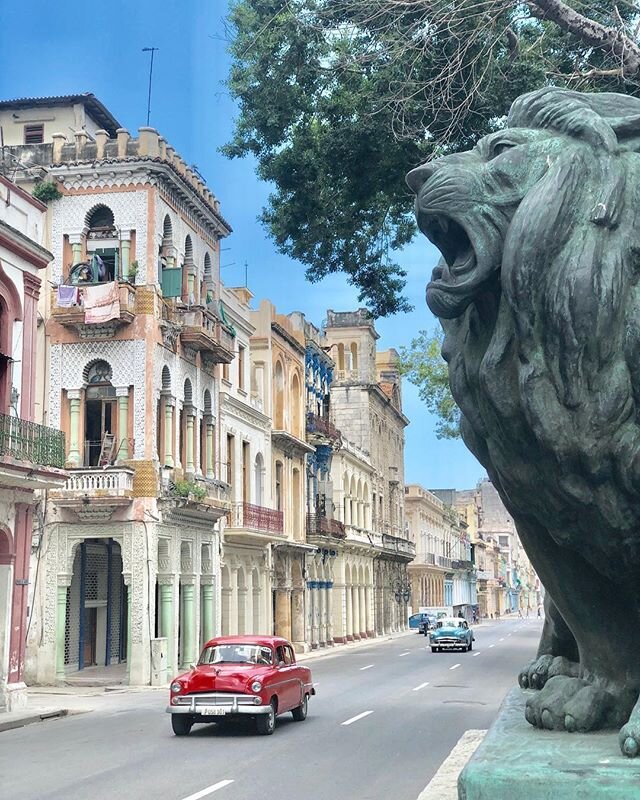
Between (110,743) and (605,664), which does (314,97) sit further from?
(605,664)

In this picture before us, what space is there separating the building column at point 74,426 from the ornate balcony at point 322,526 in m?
18.2

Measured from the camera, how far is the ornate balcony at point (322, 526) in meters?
42.5

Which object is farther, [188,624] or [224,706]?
[188,624]

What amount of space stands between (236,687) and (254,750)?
1497 millimetres

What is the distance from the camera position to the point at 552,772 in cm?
236

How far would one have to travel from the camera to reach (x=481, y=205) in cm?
261

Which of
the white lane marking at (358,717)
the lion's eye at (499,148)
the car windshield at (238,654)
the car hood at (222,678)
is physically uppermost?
the lion's eye at (499,148)

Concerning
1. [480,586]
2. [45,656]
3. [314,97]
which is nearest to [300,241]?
[314,97]

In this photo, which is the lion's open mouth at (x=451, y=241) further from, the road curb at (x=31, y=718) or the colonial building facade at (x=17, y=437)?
the colonial building facade at (x=17, y=437)

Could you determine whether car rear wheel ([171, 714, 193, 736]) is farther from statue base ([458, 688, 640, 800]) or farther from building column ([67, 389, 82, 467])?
statue base ([458, 688, 640, 800])

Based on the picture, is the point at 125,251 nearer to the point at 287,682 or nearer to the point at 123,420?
the point at 123,420

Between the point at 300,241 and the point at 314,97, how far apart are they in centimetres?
172

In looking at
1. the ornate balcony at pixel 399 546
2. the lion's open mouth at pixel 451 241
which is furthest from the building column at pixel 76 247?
the ornate balcony at pixel 399 546

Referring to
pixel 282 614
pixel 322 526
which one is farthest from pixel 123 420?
pixel 322 526
